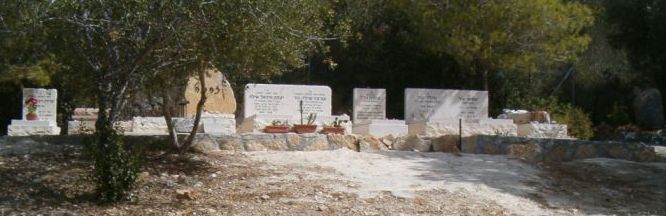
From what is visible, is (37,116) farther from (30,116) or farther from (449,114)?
(449,114)

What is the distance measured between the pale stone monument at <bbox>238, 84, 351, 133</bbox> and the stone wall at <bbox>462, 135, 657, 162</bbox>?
15.3 ft

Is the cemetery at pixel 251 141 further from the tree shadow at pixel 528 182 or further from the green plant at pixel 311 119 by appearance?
the green plant at pixel 311 119

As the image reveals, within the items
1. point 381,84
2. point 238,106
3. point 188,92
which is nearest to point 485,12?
point 381,84

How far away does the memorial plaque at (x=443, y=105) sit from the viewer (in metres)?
20.4

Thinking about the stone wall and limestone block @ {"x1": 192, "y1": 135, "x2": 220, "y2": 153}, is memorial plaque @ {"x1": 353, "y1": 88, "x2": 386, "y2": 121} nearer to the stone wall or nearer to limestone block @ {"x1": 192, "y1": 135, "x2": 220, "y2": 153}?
the stone wall

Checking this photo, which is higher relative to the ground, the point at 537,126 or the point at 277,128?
the point at 537,126

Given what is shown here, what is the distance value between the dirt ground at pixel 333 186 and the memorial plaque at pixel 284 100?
4857 millimetres

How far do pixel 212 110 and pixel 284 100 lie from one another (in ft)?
7.51

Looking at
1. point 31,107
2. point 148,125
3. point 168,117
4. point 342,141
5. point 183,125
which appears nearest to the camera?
point 168,117

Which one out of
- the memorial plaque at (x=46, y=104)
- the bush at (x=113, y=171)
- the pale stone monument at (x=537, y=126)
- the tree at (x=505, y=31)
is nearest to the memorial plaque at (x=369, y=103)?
the pale stone monument at (x=537, y=126)

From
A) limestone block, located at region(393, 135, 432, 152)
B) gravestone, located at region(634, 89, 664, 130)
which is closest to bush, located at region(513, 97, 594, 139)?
gravestone, located at region(634, 89, 664, 130)

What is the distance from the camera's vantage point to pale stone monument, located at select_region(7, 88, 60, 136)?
20.5 metres

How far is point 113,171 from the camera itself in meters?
9.83

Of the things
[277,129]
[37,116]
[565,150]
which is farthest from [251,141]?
[37,116]
